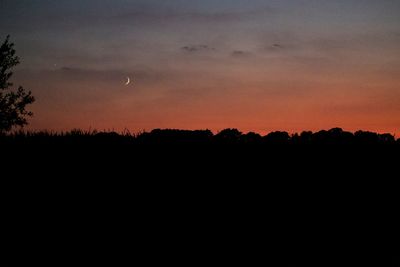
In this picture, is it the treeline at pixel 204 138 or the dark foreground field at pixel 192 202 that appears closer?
the dark foreground field at pixel 192 202

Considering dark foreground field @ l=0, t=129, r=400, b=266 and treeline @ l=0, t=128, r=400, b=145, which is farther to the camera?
treeline @ l=0, t=128, r=400, b=145

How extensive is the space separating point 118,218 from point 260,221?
134 inches

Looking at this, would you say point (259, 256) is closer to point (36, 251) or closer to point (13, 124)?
point (36, 251)

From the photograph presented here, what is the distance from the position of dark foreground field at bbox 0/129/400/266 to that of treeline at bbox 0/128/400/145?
8cm

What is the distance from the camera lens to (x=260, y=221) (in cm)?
1073

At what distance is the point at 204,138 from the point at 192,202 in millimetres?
2724

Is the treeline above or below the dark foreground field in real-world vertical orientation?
above

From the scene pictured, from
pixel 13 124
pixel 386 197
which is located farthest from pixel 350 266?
pixel 13 124

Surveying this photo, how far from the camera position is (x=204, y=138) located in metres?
13.0

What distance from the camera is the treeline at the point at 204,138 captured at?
12.3 m

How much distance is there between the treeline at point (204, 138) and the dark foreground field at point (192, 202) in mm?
77

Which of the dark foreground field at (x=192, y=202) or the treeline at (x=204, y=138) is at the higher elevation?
the treeline at (x=204, y=138)

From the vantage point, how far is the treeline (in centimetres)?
1234

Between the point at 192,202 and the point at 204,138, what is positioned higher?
the point at 204,138
